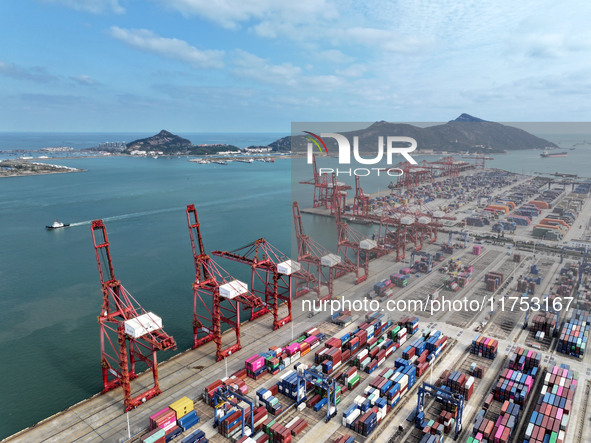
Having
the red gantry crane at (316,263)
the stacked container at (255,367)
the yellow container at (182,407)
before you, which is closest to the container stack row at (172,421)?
the yellow container at (182,407)

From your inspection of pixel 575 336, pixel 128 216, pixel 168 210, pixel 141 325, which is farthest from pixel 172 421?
pixel 168 210

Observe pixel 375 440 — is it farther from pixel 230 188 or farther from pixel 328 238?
pixel 230 188

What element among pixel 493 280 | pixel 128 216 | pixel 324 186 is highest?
pixel 324 186

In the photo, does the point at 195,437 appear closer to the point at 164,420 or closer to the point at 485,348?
the point at 164,420

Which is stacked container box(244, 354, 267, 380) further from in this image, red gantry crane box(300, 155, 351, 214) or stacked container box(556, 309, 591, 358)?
red gantry crane box(300, 155, 351, 214)

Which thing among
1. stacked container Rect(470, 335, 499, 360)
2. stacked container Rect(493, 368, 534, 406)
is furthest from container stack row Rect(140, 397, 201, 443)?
stacked container Rect(470, 335, 499, 360)

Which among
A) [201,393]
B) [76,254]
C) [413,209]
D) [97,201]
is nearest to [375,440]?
[201,393]

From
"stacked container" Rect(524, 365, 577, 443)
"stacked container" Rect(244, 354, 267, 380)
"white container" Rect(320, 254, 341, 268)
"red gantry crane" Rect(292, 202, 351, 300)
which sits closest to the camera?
"stacked container" Rect(524, 365, 577, 443)
